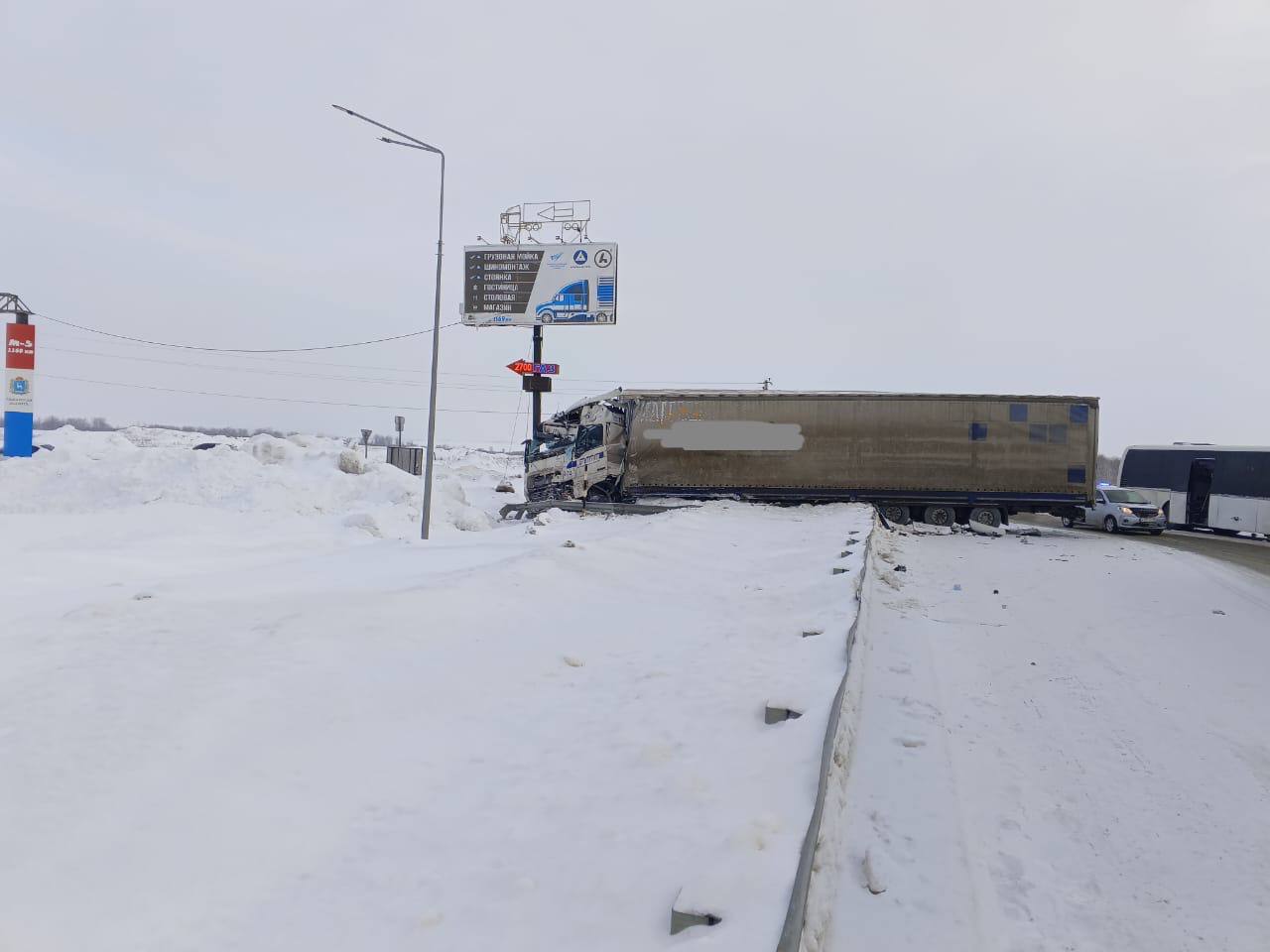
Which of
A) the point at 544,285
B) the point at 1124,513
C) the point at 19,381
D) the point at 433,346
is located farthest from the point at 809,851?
the point at 19,381

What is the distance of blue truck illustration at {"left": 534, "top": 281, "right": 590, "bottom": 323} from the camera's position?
35.0m

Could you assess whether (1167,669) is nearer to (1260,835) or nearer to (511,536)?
(1260,835)

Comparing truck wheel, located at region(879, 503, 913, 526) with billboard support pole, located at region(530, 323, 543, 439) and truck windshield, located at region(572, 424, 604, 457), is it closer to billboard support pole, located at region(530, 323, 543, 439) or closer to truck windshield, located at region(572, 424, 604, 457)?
truck windshield, located at region(572, 424, 604, 457)

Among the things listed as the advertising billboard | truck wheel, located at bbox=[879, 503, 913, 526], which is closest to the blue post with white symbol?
the advertising billboard

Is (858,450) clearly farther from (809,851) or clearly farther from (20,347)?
(20,347)

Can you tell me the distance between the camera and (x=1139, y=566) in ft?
47.2

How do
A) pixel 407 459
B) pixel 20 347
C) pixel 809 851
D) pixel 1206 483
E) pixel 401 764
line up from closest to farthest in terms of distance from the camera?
1. pixel 809 851
2. pixel 401 764
3. pixel 1206 483
4. pixel 20 347
5. pixel 407 459

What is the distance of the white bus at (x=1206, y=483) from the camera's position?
24.0 m

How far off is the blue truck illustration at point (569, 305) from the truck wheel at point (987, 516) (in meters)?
20.5

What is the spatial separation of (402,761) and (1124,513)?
26463 mm

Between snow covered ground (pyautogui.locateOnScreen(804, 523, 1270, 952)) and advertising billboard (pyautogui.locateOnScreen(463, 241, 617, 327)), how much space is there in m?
28.6

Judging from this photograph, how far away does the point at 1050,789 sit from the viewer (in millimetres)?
4262

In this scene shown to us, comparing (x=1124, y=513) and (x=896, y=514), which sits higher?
(x=1124, y=513)

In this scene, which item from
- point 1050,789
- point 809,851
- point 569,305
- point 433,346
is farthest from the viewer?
point 569,305
